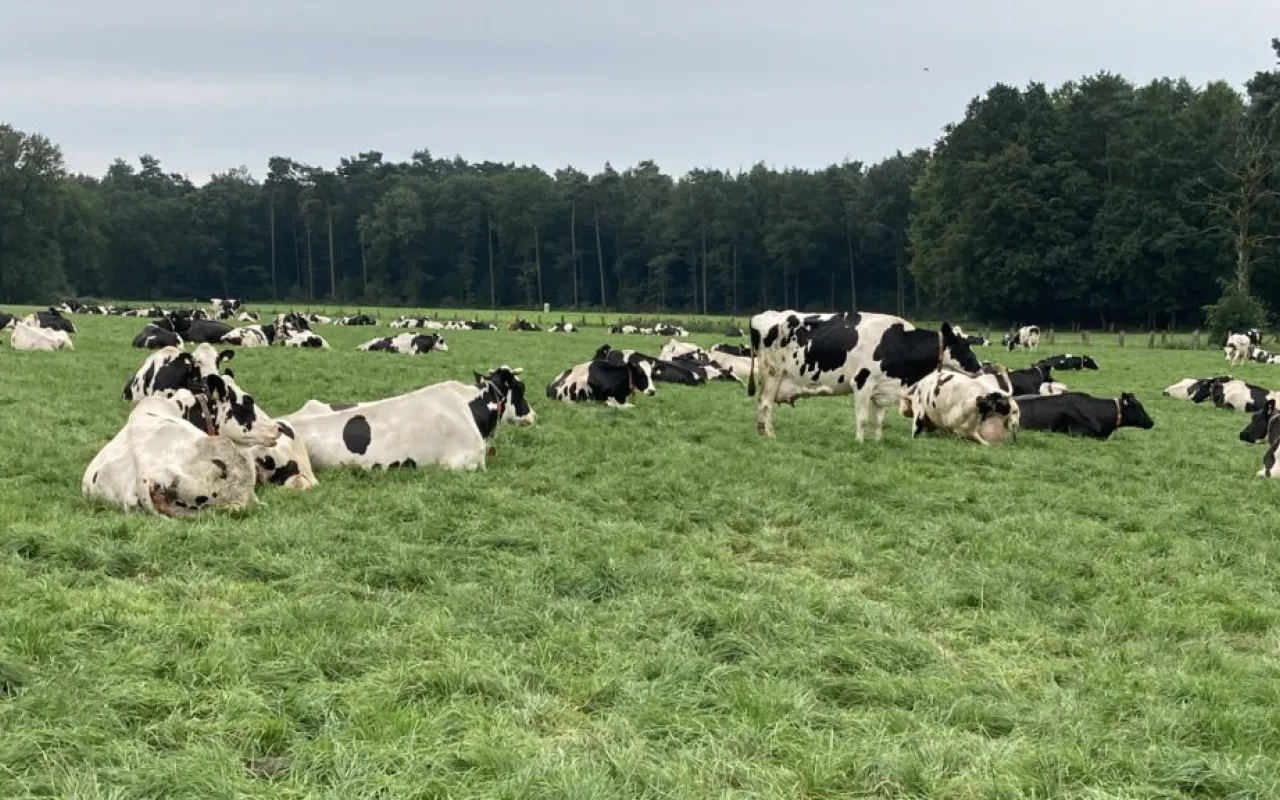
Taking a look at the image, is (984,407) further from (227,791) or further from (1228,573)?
(227,791)

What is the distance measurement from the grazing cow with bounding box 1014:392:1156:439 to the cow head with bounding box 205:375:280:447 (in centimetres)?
1111

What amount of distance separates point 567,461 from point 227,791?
25.6 feet

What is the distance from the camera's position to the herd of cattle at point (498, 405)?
8266 millimetres

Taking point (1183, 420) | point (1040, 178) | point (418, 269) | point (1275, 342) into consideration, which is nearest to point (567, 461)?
point (1183, 420)

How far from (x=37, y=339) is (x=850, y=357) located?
18841mm

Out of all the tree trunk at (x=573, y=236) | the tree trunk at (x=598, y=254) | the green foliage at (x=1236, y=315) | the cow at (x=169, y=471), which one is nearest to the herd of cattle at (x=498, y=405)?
the cow at (x=169, y=471)

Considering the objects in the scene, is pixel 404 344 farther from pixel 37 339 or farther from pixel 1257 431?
pixel 1257 431

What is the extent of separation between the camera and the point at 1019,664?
5.38 metres

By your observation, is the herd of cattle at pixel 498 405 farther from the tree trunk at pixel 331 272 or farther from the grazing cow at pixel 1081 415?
the tree trunk at pixel 331 272

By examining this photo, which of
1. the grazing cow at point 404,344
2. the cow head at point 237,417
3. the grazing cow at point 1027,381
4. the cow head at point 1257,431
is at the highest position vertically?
the grazing cow at point 404,344

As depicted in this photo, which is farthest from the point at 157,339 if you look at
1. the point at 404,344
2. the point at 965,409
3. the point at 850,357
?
the point at 965,409

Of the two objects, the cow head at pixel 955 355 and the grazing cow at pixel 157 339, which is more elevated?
the grazing cow at pixel 157 339

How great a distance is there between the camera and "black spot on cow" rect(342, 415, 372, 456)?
10195 mm

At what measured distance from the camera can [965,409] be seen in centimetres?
1408
